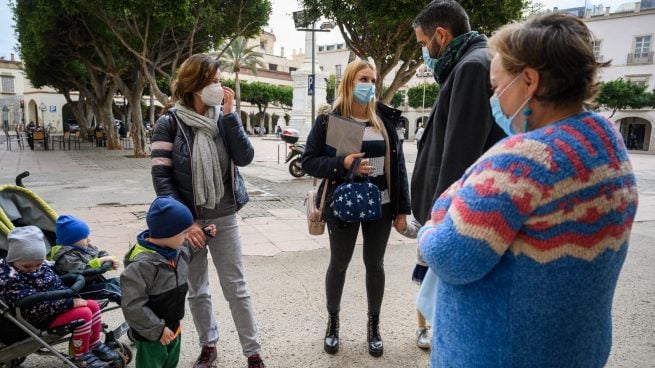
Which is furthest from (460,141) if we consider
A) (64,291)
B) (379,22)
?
(379,22)

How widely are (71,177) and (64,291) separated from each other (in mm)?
11746

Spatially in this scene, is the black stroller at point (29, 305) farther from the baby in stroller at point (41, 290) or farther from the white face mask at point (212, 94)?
the white face mask at point (212, 94)

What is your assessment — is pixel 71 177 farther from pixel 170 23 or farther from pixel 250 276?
pixel 250 276

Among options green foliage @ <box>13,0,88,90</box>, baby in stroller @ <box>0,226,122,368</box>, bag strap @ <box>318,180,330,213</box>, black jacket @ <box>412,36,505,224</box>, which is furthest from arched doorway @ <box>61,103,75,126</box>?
black jacket @ <box>412,36,505,224</box>

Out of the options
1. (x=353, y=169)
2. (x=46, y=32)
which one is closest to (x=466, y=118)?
(x=353, y=169)

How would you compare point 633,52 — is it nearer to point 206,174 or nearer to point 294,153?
point 294,153

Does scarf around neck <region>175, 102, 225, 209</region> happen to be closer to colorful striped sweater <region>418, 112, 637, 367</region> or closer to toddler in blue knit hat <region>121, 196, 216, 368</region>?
toddler in blue knit hat <region>121, 196, 216, 368</region>

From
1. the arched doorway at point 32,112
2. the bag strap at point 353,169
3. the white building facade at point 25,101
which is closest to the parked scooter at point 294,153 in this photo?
the bag strap at point 353,169

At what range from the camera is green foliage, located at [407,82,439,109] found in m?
51.8

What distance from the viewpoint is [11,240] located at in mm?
2404

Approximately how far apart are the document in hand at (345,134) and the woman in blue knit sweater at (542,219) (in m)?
1.69

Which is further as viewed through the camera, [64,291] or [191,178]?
[191,178]

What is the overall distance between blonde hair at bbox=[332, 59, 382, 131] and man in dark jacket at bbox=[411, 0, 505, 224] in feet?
1.91

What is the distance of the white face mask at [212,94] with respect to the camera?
8.83 ft
